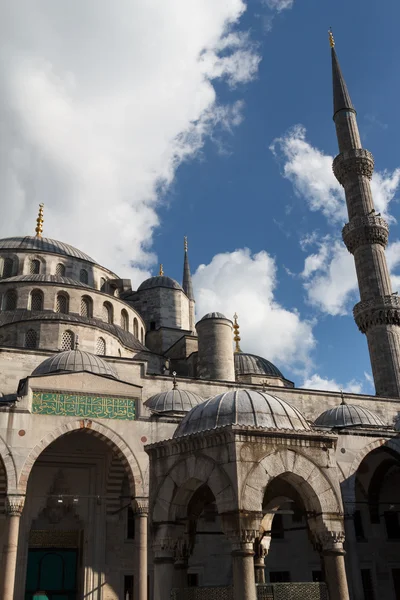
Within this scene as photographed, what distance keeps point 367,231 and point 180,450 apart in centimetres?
1760

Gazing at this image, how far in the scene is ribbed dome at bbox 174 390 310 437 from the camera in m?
5.46

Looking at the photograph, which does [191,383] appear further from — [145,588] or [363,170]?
[363,170]

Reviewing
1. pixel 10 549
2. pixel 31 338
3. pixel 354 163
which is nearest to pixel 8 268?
pixel 31 338

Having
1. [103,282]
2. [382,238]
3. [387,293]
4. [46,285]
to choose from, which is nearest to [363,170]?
[382,238]

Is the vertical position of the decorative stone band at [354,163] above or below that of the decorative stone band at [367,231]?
above

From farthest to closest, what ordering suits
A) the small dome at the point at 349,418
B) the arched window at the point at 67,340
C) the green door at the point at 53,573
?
the arched window at the point at 67,340, the small dome at the point at 349,418, the green door at the point at 53,573

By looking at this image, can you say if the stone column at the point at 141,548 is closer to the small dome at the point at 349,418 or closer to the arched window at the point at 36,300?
the small dome at the point at 349,418

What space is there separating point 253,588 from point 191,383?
11560 mm

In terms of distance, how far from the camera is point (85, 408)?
12.5 meters

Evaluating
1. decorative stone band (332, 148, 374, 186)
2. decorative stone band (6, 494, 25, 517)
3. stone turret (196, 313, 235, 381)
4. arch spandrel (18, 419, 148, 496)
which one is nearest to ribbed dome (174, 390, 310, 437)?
decorative stone band (6, 494, 25, 517)

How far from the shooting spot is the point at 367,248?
848 inches

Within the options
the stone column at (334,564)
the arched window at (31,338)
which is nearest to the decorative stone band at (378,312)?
the arched window at (31,338)

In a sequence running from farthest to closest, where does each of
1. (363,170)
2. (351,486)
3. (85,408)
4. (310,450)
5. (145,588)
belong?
(363,170), (351,486), (85,408), (145,588), (310,450)

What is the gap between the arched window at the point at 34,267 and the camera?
2165cm
